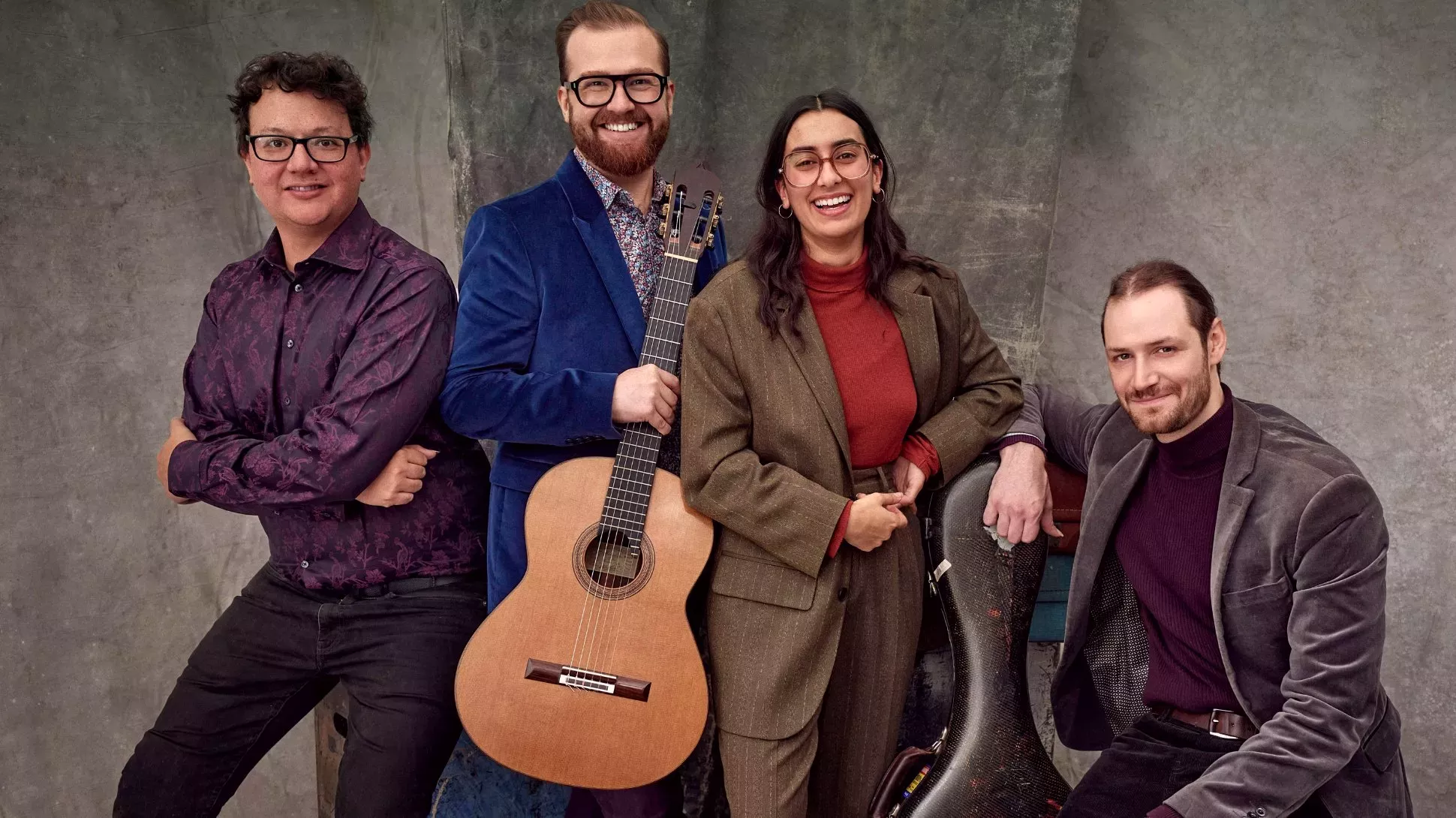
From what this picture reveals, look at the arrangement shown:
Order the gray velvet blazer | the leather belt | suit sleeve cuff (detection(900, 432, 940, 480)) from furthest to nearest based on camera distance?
the leather belt < suit sleeve cuff (detection(900, 432, 940, 480)) < the gray velvet blazer

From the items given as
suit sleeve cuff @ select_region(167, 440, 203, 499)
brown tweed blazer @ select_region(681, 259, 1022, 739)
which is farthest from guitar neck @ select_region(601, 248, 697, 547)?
suit sleeve cuff @ select_region(167, 440, 203, 499)

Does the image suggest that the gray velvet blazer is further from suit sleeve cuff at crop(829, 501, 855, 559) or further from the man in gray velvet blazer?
suit sleeve cuff at crop(829, 501, 855, 559)

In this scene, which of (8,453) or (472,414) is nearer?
(472,414)

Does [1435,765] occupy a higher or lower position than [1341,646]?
lower

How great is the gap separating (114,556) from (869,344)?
2.73m

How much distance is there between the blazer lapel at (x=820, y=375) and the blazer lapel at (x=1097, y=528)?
570mm

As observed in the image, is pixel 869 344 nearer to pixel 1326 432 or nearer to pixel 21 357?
pixel 1326 432

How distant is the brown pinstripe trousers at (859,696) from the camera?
268 centimetres

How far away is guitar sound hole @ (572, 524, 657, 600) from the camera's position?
2773 mm

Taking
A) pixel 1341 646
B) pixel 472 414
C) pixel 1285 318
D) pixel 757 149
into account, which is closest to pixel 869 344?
pixel 472 414

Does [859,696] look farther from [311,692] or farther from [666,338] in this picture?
[311,692]

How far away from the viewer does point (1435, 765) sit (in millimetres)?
3857

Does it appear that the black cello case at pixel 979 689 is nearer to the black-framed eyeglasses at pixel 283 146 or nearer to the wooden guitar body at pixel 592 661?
the wooden guitar body at pixel 592 661

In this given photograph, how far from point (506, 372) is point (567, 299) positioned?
9.0 inches
